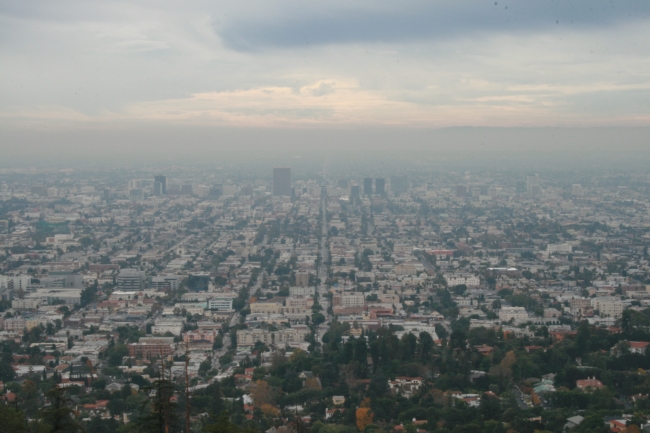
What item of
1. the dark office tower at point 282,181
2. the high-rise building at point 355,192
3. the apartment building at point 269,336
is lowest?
the apartment building at point 269,336

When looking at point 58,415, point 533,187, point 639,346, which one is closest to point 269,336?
point 639,346

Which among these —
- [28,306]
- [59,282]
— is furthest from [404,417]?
[59,282]

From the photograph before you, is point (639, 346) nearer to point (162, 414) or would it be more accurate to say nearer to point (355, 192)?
point (162, 414)

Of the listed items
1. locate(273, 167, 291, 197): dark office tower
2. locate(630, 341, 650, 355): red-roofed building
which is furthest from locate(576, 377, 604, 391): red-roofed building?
locate(273, 167, 291, 197): dark office tower

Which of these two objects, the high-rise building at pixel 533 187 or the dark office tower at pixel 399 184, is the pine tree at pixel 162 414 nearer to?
the high-rise building at pixel 533 187

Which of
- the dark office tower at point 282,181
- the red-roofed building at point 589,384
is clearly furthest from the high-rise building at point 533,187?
the red-roofed building at point 589,384

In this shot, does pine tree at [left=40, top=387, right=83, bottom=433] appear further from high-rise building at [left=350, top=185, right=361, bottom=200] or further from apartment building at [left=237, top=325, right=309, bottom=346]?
high-rise building at [left=350, top=185, right=361, bottom=200]
